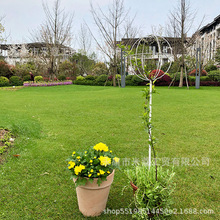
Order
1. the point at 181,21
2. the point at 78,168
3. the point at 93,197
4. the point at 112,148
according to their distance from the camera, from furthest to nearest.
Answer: the point at 181,21, the point at 112,148, the point at 93,197, the point at 78,168

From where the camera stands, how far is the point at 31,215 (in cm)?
186

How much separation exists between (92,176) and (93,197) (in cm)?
26

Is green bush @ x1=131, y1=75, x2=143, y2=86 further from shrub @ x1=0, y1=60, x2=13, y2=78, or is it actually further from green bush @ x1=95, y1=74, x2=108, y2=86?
shrub @ x1=0, y1=60, x2=13, y2=78

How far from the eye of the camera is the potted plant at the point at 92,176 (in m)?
1.67

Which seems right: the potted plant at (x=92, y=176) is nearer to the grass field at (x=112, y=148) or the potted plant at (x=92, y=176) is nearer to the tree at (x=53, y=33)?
the grass field at (x=112, y=148)

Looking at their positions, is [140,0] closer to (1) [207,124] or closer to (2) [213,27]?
(1) [207,124]

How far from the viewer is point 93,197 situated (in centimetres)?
178

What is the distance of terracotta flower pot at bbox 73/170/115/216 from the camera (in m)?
1.73

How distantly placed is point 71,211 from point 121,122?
319 cm

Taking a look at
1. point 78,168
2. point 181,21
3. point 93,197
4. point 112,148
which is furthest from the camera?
point 181,21

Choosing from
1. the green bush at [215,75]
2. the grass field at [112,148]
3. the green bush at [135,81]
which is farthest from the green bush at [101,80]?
the grass field at [112,148]

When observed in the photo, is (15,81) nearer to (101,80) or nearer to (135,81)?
(101,80)

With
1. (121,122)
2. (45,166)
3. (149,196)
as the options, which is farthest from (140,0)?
(149,196)

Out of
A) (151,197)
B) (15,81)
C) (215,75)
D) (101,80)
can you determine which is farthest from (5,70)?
(151,197)
